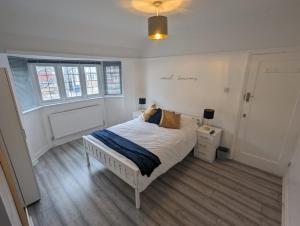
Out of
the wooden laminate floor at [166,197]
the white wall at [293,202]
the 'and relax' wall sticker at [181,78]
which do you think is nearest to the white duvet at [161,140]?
the wooden laminate floor at [166,197]

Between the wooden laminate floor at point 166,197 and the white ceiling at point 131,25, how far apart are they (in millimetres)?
2248

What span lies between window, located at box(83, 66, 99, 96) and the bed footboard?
6.92ft

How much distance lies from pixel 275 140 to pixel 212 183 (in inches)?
53.4

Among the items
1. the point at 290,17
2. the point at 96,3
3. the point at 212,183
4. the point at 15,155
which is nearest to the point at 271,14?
the point at 290,17

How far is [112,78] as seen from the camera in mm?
4586

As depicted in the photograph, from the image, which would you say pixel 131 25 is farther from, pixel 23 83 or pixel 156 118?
pixel 23 83

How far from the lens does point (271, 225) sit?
1822mm

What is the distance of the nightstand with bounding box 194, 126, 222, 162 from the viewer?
9.78 ft

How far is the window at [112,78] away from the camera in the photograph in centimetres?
445

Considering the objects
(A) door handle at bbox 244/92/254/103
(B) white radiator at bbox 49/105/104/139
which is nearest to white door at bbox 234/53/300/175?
(A) door handle at bbox 244/92/254/103

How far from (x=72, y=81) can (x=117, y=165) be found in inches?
116

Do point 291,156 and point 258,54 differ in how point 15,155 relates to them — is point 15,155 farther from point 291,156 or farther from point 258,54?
point 291,156

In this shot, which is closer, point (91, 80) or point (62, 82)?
point (62, 82)

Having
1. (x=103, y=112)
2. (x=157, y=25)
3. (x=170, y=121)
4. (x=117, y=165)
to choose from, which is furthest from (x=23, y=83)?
(x=170, y=121)
